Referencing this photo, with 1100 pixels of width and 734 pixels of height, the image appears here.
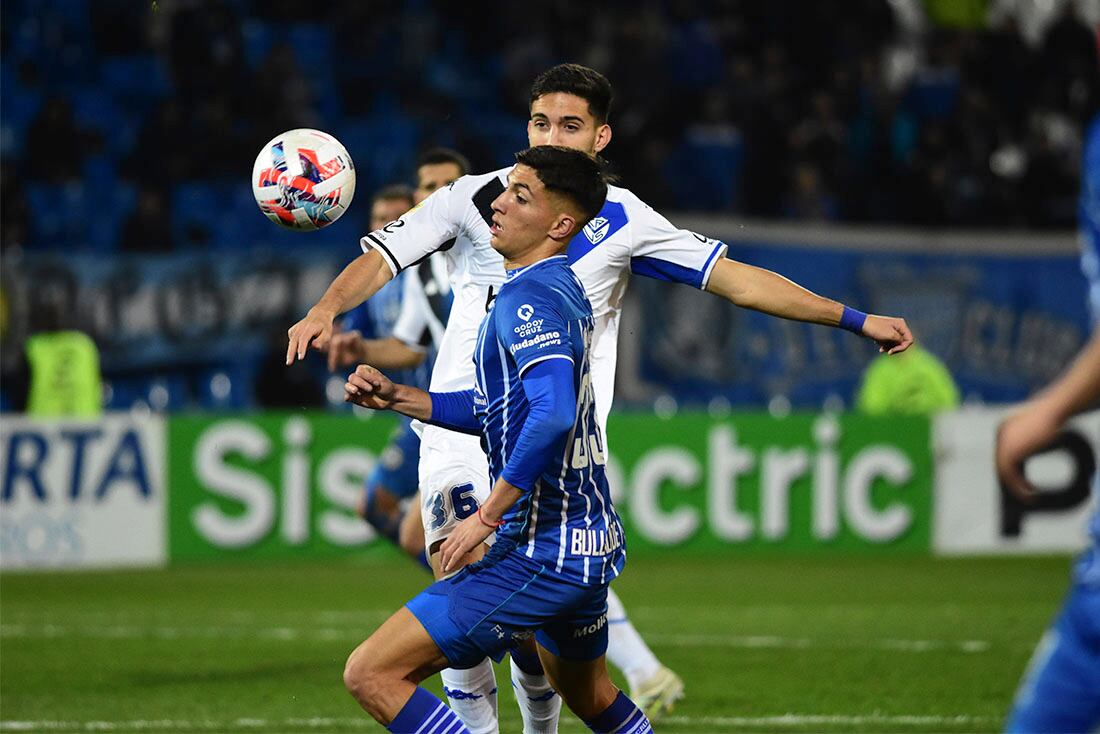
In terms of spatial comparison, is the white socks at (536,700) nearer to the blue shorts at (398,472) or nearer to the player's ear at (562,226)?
the player's ear at (562,226)

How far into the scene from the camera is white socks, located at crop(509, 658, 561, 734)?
598cm

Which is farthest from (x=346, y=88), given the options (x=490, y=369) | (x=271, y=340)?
(x=490, y=369)

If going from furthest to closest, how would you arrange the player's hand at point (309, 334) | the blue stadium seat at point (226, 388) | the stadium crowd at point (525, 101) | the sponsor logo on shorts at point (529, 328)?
the stadium crowd at point (525, 101), the blue stadium seat at point (226, 388), the player's hand at point (309, 334), the sponsor logo on shorts at point (529, 328)

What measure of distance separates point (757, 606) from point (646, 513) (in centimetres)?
318

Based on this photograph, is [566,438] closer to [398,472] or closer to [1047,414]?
[1047,414]

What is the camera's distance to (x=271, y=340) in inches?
640

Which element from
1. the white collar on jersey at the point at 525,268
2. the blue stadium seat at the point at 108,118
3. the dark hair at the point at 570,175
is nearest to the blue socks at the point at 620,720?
the white collar on jersey at the point at 525,268

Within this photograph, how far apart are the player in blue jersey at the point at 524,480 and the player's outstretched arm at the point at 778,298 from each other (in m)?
0.96

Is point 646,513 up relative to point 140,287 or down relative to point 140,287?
down

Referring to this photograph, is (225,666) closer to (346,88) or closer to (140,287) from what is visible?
(140,287)

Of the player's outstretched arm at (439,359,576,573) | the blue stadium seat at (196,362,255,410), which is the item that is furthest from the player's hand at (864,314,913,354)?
the blue stadium seat at (196,362,255,410)

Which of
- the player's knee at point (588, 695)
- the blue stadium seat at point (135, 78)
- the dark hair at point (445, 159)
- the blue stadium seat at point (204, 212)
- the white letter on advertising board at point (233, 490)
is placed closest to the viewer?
the player's knee at point (588, 695)

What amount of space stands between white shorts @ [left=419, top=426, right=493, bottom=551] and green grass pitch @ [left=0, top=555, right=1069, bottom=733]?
165 cm

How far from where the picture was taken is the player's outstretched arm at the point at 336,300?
5324mm
